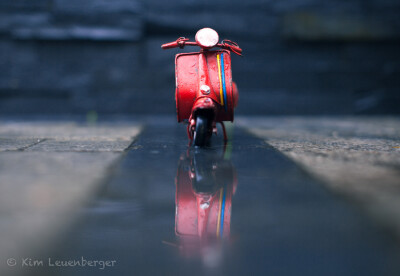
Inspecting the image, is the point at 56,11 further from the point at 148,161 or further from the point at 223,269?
the point at 223,269

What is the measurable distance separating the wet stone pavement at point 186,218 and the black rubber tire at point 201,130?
1.19ft

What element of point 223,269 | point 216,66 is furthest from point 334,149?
point 223,269

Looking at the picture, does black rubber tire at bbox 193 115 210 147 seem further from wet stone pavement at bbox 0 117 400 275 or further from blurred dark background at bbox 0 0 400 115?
blurred dark background at bbox 0 0 400 115

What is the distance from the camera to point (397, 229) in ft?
4.77

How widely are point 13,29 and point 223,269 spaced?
5887mm

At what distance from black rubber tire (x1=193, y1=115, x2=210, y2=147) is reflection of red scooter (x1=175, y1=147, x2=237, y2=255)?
1.43ft

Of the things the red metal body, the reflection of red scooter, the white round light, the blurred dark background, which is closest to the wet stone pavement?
the reflection of red scooter

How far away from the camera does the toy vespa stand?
3232mm

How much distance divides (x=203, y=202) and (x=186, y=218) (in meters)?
0.21

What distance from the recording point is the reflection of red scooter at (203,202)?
1.43 meters

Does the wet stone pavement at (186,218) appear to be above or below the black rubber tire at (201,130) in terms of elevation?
below

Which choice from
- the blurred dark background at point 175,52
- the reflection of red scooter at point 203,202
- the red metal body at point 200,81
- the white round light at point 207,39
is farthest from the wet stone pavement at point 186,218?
the blurred dark background at point 175,52

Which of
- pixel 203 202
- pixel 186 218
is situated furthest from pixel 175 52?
pixel 186 218

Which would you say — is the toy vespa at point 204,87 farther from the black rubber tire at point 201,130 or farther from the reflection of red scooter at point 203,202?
the reflection of red scooter at point 203,202
